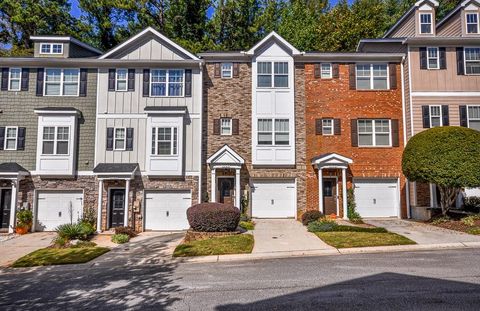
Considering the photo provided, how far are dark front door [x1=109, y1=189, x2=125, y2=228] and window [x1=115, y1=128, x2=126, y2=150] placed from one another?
2573 mm

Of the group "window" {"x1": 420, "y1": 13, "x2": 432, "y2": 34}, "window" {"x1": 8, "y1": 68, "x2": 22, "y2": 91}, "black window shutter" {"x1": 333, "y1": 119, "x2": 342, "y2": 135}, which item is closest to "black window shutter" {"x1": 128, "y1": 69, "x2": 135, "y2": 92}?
"window" {"x1": 8, "y1": 68, "x2": 22, "y2": 91}

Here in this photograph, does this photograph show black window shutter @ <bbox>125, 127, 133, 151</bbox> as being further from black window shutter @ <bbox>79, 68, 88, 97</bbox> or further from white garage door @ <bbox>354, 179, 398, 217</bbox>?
white garage door @ <bbox>354, 179, 398, 217</bbox>

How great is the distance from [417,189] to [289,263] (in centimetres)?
1256

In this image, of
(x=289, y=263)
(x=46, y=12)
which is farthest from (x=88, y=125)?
(x=46, y=12)

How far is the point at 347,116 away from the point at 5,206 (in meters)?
20.7

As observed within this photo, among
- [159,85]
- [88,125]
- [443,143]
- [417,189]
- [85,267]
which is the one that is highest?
[159,85]

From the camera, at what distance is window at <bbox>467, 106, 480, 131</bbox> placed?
65.0 feet

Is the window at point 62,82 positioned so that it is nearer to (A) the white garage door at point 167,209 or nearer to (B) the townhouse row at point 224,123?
(B) the townhouse row at point 224,123

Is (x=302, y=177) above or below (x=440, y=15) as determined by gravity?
below

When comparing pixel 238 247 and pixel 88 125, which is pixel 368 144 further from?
pixel 88 125

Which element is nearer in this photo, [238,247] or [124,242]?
[238,247]

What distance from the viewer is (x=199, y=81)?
66.7 ft

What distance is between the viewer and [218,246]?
1305 centimetres

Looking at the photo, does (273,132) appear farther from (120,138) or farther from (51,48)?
(51,48)
